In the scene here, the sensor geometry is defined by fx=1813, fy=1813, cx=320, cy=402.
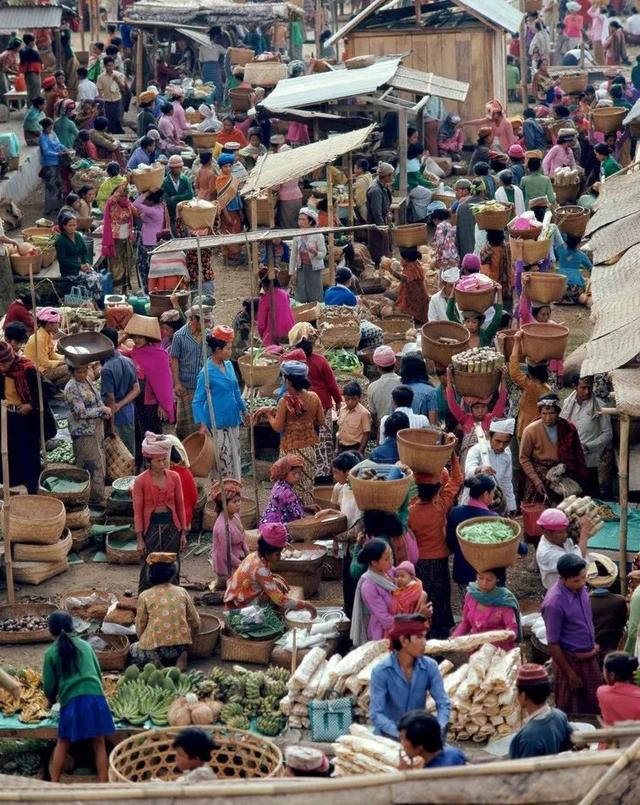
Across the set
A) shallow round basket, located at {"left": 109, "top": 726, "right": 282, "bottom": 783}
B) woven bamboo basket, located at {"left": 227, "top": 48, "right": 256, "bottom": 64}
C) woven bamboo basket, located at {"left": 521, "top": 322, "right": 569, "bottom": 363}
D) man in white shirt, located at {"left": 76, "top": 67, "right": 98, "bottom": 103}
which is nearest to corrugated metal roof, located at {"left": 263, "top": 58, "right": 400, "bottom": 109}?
man in white shirt, located at {"left": 76, "top": 67, "right": 98, "bottom": 103}

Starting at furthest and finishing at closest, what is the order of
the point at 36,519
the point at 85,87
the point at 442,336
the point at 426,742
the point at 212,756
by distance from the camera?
the point at 85,87 < the point at 442,336 < the point at 36,519 < the point at 212,756 < the point at 426,742

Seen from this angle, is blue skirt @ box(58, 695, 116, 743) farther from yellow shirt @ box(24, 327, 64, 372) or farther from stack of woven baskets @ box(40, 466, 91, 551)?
yellow shirt @ box(24, 327, 64, 372)

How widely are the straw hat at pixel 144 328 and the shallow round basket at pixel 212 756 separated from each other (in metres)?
4.91

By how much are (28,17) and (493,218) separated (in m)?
10.1

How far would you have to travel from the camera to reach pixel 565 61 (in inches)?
1310

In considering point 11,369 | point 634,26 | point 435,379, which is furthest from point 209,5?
point 11,369

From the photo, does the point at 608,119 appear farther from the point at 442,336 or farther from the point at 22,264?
the point at 442,336

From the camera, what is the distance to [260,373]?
14172 millimetres

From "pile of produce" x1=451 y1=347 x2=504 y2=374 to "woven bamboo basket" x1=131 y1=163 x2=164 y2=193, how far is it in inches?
240

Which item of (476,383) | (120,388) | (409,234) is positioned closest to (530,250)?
(409,234)

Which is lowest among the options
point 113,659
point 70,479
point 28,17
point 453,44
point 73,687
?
point 113,659

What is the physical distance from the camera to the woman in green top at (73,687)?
30.1 feet

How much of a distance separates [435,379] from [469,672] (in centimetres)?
621

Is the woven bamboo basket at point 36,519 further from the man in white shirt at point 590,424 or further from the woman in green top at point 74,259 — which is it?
the woman in green top at point 74,259
